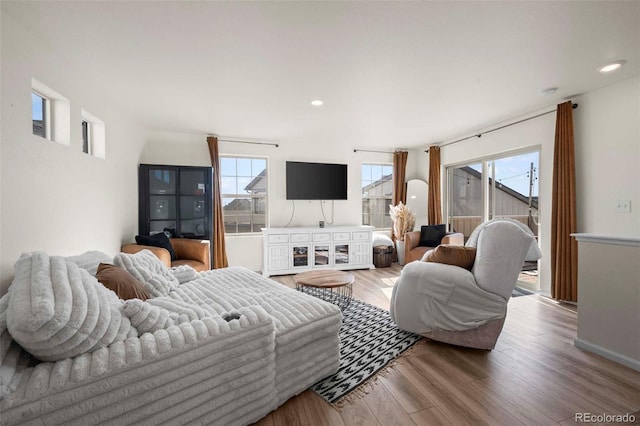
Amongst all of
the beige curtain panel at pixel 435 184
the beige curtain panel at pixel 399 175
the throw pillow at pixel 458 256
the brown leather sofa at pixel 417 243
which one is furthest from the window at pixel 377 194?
the throw pillow at pixel 458 256

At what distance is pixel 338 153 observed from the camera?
546 centimetres

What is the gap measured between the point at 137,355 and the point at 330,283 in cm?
184

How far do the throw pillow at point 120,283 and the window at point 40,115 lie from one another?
123 centimetres

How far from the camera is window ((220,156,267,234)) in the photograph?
496 cm

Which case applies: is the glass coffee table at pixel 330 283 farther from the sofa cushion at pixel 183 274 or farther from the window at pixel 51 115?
the window at pixel 51 115

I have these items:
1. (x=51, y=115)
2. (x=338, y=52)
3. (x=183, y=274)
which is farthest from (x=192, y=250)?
(x=338, y=52)

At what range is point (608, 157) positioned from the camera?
9.79 ft

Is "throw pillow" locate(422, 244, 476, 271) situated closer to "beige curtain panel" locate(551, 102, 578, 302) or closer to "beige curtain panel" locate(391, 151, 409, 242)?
"beige curtain panel" locate(551, 102, 578, 302)

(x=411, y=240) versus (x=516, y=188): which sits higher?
(x=516, y=188)

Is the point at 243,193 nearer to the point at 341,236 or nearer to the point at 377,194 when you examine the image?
the point at 341,236

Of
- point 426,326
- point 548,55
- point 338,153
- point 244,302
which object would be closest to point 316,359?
point 244,302

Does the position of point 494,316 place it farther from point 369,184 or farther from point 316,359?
point 369,184

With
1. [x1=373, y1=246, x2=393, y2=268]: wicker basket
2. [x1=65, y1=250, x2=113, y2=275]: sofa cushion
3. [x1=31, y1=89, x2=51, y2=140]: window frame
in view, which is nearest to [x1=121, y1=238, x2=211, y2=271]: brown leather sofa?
[x1=65, y1=250, x2=113, y2=275]: sofa cushion

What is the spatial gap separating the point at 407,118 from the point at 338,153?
5.87 feet
